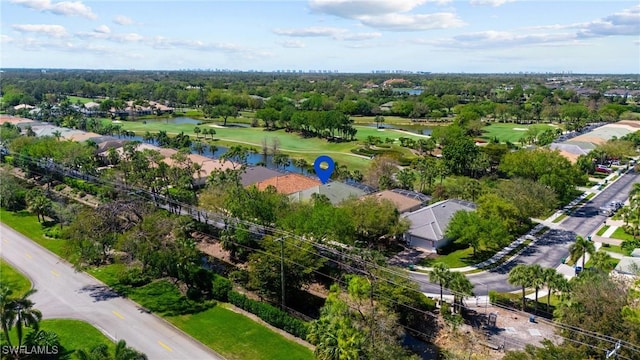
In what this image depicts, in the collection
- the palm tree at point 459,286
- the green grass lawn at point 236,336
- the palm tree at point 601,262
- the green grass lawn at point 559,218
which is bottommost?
the green grass lawn at point 236,336

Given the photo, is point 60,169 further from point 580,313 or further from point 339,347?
point 580,313

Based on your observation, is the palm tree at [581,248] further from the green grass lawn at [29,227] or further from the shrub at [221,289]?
the green grass lawn at [29,227]

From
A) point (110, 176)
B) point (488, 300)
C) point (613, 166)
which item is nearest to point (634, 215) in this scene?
point (488, 300)

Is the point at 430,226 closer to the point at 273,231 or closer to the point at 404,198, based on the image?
the point at 404,198

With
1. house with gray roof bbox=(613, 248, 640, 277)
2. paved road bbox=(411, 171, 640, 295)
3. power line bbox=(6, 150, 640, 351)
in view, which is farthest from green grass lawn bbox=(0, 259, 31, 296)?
house with gray roof bbox=(613, 248, 640, 277)

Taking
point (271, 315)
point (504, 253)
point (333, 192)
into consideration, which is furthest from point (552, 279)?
point (333, 192)

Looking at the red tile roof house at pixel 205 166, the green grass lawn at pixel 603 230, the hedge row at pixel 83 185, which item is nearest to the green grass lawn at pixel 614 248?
the green grass lawn at pixel 603 230
